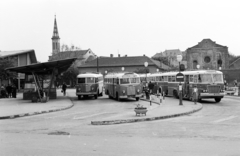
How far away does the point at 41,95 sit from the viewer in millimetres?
33250

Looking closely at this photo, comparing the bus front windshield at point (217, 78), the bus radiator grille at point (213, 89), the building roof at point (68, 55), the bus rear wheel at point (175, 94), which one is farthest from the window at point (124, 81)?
the building roof at point (68, 55)

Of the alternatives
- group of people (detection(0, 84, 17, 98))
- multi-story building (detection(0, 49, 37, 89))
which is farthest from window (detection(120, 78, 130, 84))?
multi-story building (detection(0, 49, 37, 89))

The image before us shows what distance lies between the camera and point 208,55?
74.1 metres

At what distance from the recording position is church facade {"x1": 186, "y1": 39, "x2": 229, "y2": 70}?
2901 inches

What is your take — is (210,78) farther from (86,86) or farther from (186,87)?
(86,86)

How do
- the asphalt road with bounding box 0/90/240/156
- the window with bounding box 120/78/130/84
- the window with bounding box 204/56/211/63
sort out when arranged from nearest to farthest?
the asphalt road with bounding box 0/90/240/156
the window with bounding box 120/78/130/84
the window with bounding box 204/56/211/63

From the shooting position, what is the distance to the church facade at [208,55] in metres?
73.7

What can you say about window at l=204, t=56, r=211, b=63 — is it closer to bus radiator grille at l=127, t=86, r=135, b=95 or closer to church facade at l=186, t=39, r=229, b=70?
church facade at l=186, t=39, r=229, b=70

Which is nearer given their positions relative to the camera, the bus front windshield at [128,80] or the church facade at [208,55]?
the bus front windshield at [128,80]

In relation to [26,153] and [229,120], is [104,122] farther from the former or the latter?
[26,153]

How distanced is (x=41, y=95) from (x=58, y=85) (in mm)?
52090

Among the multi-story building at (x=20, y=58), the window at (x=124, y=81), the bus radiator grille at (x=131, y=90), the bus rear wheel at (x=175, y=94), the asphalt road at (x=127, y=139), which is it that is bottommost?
the asphalt road at (x=127, y=139)

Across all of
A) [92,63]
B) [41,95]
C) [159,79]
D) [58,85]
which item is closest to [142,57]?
[92,63]

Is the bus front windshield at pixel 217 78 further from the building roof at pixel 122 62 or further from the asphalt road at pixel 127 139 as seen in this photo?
the building roof at pixel 122 62
